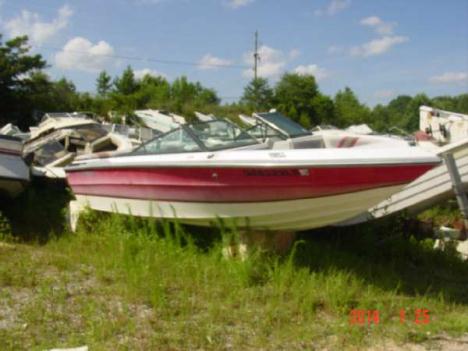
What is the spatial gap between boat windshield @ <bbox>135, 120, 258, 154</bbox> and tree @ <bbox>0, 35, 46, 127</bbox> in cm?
1940

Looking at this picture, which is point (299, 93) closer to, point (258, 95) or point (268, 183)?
point (258, 95)

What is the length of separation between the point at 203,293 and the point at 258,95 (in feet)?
146

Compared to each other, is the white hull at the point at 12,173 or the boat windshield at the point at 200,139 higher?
the boat windshield at the point at 200,139

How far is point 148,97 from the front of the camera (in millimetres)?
43875

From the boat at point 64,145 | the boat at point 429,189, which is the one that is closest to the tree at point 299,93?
the boat at point 64,145

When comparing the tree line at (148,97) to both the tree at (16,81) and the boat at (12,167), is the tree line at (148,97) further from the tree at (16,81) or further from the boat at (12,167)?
the boat at (12,167)

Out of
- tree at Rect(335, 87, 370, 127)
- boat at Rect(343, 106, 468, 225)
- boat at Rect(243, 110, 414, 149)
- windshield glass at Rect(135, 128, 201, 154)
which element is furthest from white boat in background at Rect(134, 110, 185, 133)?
tree at Rect(335, 87, 370, 127)

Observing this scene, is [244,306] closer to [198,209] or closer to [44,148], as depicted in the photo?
[198,209]

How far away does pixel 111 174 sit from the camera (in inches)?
228

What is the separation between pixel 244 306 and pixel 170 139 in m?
2.27

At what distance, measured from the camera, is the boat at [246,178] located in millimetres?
4312

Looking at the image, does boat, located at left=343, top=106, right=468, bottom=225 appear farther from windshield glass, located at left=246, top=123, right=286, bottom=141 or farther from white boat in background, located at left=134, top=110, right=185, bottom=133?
white boat in background, located at left=134, top=110, right=185, bottom=133

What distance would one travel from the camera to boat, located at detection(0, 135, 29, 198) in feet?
20.2

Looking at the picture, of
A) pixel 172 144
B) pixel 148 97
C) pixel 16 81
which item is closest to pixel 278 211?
pixel 172 144
